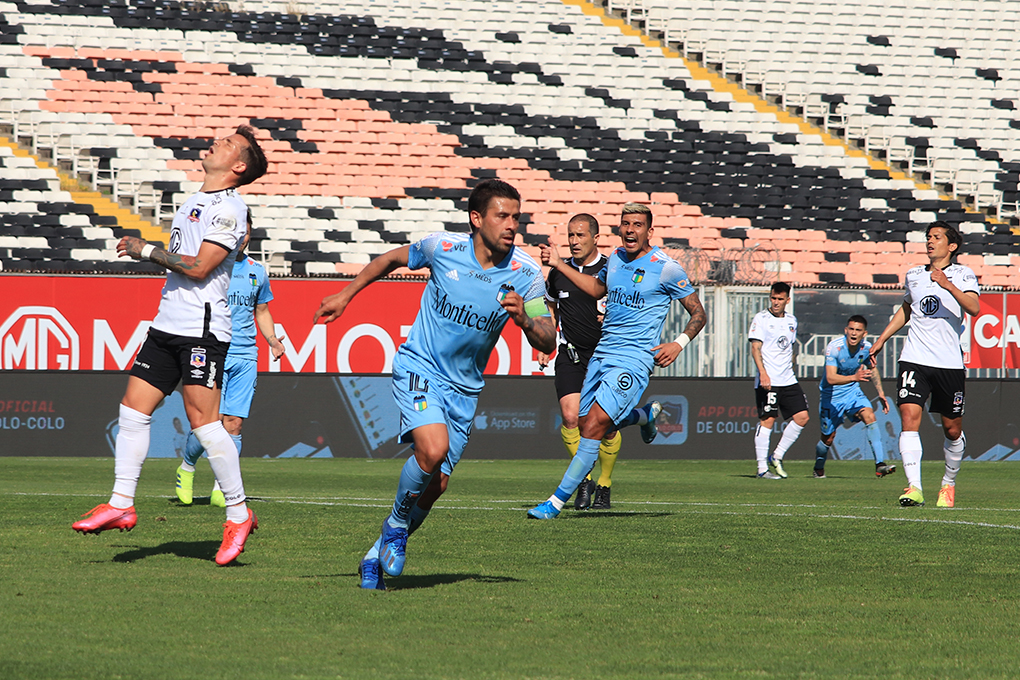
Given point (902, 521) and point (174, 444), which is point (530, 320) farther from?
point (174, 444)

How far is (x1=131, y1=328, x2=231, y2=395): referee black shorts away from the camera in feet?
22.0

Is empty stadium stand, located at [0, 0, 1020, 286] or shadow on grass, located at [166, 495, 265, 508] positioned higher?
empty stadium stand, located at [0, 0, 1020, 286]

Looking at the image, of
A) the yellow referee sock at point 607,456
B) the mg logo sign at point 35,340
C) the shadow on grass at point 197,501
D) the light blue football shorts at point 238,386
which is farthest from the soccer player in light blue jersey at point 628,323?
the mg logo sign at point 35,340

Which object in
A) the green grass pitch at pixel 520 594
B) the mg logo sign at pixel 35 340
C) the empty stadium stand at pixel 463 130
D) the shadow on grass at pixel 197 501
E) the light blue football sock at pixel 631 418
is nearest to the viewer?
the green grass pitch at pixel 520 594

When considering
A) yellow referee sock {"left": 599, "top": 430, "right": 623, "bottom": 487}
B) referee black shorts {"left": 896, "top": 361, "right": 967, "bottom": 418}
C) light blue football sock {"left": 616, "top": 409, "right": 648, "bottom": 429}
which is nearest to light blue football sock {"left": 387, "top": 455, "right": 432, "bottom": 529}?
light blue football sock {"left": 616, "top": 409, "right": 648, "bottom": 429}

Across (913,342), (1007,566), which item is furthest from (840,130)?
(1007,566)

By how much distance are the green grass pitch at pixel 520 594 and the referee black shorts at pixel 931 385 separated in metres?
0.96

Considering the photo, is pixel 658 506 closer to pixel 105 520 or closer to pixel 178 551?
pixel 178 551

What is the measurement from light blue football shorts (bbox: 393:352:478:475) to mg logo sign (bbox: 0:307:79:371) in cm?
1536

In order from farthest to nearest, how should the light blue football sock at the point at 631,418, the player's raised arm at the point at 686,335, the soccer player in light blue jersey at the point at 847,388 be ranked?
the soccer player in light blue jersey at the point at 847,388 → the light blue football sock at the point at 631,418 → the player's raised arm at the point at 686,335

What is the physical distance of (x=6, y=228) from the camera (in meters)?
23.3

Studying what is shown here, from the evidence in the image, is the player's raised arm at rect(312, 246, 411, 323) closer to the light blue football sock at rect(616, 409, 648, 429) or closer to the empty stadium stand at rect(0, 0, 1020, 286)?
→ the light blue football sock at rect(616, 409, 648, 429)

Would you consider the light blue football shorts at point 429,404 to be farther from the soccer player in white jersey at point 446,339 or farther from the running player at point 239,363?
the running player at point 239,363

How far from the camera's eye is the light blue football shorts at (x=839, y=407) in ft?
57.9
